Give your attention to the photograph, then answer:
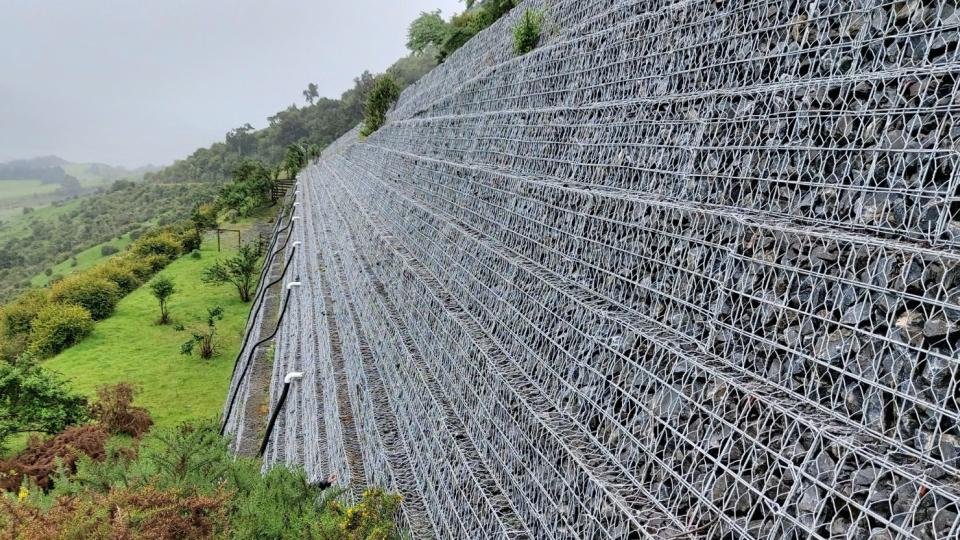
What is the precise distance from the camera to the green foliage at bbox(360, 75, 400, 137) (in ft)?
67.7

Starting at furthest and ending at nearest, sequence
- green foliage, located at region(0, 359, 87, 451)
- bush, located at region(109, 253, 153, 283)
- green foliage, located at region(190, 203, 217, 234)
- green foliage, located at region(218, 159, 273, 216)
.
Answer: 1. green foliage, located at region(218, 159, 273, 216)
2. green foliage, located at region(190, 203, 217, 234)
3. bush, located at region(109, 253, 153, 283)
4. green foliage, located at region(0, 359, 87, 451)

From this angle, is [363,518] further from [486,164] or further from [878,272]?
[486,164]

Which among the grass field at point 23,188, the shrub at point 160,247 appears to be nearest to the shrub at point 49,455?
the shrub at point 160,247

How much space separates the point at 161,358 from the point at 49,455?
214 inches

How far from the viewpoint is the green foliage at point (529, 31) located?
307 inches

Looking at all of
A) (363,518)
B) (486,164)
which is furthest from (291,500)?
(486,164)

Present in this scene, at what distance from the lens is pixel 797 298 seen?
2068 millimetres

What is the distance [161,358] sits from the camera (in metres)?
13.3

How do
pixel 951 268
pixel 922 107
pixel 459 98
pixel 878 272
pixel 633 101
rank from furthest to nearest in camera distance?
1. pixel 459 98
2. pixel 633 101
3. pixel 922 107
4. pixel 878 272
5. pixel 951 268

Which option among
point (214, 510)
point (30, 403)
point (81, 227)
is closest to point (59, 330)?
point (30, 403)

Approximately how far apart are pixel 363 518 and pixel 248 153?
64285 millimetres

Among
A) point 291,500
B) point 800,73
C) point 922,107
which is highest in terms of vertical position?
point 800,73

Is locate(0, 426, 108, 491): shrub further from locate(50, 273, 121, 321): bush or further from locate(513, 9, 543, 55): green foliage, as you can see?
locate(50, 273, 121, 321): bush

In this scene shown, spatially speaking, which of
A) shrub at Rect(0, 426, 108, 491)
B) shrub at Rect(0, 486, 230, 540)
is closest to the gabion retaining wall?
shrub at Rect(0, 486, 230, 540)
